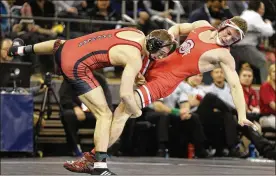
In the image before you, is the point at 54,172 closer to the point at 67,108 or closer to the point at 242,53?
the point at 67,108

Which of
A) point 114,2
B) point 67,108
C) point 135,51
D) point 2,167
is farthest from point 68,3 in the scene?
point 135,51

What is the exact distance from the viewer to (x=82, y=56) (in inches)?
323

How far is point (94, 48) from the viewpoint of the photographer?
817 centimetres

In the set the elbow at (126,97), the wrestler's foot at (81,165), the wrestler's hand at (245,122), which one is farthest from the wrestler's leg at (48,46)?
the wrestler's hand at (245,122)

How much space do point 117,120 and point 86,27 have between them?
5.10 metres

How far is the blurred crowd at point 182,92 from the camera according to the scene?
11797 millimetres

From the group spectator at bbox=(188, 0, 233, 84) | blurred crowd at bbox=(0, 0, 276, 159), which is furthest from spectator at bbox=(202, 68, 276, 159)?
spectator at bbox=(188, 0, 233, 84)

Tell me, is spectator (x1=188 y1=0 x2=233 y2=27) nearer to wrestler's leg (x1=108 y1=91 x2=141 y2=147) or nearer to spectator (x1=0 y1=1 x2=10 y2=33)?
spectator (x1=0 y1=1 x2=10 y2=33)

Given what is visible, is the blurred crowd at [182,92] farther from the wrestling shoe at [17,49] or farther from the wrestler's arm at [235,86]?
the wrestler's arm at [235,86]

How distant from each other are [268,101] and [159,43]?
4.59 metres

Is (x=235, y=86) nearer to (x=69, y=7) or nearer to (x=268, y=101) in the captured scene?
(x=268, y=101)

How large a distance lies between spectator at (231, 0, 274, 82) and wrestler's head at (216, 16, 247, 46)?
16.1 ft

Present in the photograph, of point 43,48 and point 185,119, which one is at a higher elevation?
point 43,48

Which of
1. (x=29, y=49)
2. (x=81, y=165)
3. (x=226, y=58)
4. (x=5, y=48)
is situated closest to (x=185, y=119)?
(x=5, y=48)
